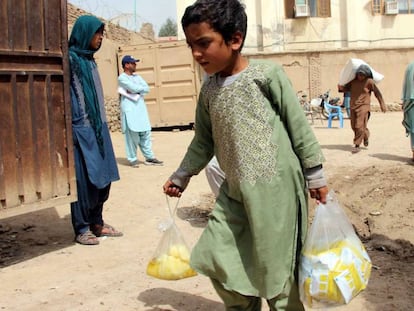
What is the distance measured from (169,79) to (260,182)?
12.6 m

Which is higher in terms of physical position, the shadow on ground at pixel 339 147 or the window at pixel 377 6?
the window at pixel 377 6

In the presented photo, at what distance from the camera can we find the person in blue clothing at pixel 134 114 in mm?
8328

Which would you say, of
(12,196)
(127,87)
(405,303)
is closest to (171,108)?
(127,87)

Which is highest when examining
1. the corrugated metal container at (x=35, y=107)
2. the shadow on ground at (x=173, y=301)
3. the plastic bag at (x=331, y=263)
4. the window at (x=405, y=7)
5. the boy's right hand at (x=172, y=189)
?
the window at (x=405, y=7)

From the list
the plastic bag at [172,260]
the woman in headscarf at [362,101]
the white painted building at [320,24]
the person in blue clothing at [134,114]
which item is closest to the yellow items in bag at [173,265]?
the plastic bag at [172,260]

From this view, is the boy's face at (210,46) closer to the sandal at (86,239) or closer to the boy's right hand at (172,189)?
the boy's right hand at (172,189)

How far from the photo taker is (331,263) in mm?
2283

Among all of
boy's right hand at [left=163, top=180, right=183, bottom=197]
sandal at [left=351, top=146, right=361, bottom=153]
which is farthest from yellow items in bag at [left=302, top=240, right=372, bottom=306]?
A: sandal at [left=351, top=146, right=361, bottom=153]

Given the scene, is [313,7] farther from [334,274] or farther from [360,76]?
[334,274]

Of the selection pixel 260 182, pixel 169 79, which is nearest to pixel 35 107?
pixel 260 182

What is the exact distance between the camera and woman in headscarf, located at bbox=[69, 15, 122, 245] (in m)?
4.31

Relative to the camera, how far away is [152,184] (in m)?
7.00

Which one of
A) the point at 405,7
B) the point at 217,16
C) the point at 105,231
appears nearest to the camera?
the point at 217,16

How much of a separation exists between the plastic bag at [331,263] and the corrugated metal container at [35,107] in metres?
2.43
